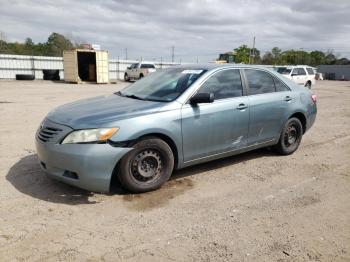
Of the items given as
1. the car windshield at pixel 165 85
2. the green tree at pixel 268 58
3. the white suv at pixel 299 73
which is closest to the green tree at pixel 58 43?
the green tree at pixel 268 58

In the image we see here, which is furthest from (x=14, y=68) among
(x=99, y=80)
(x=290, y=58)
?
(x=290, y=58)

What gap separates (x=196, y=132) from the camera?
4.34m

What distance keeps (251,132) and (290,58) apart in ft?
227

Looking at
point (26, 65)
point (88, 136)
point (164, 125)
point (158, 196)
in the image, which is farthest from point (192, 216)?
point (26, 65)

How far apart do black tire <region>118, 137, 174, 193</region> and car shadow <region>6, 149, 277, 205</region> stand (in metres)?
0.21

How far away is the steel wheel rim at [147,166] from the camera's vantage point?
3.96 metres

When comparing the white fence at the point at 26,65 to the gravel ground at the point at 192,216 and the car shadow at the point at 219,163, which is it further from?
the gravel ground at the point at 192,216

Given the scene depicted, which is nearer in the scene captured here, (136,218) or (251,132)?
(136,218)

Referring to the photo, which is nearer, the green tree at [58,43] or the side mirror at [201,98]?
the side mirror at [201,98]

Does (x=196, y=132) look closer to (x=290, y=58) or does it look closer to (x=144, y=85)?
(x=144, y=85)

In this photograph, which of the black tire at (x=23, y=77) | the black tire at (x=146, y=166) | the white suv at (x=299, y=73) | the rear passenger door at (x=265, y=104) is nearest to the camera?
the black tire at (x=146, y=166)

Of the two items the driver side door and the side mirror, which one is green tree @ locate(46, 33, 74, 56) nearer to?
the driver side door

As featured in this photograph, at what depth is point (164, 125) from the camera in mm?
4023

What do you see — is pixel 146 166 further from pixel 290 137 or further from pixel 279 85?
pixel 290 137
